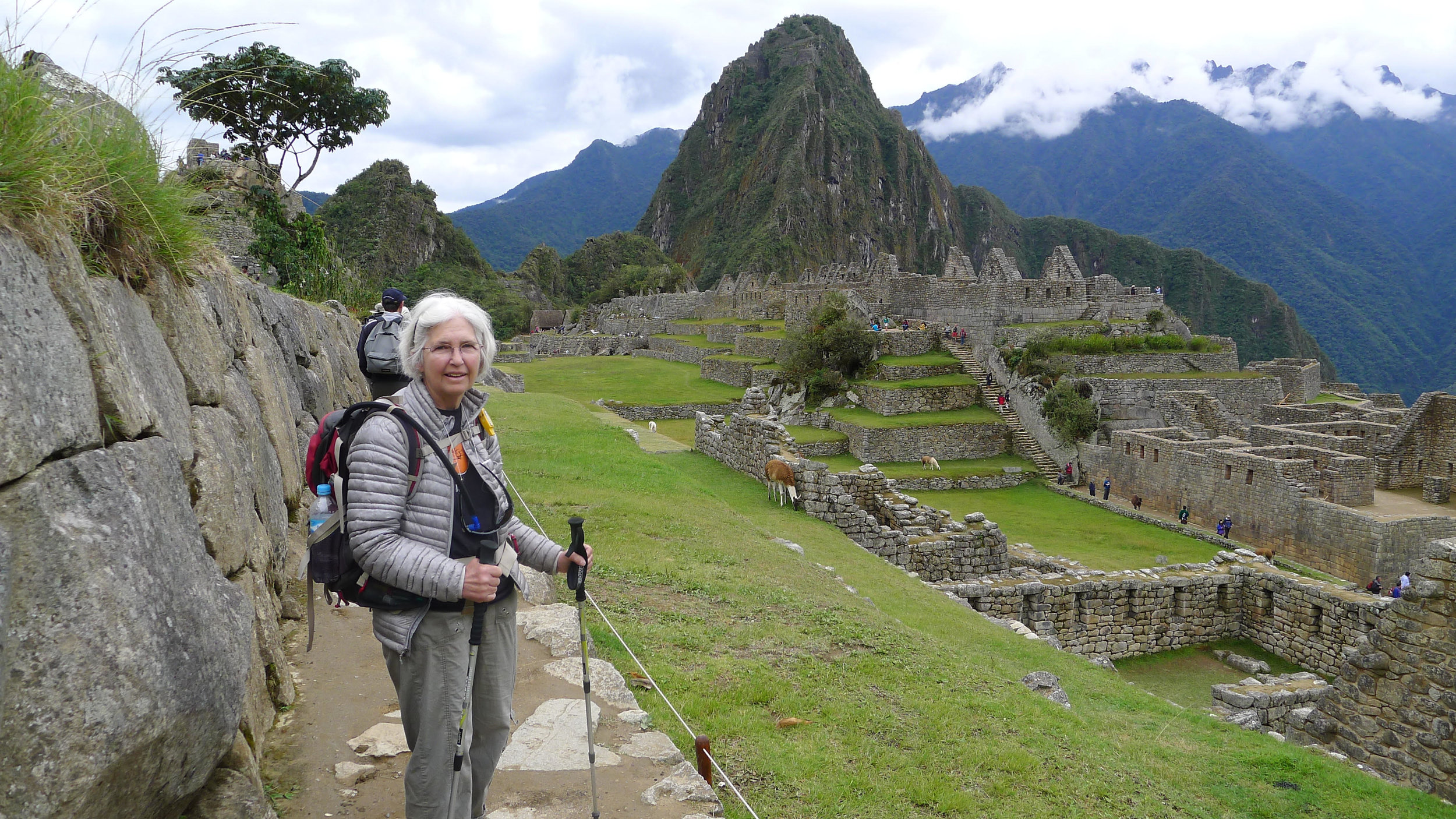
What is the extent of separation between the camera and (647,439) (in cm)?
1986

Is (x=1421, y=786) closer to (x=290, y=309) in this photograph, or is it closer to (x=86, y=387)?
(x=86, y=387)

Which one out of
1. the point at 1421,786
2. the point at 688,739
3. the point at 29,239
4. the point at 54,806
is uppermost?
the point at 29,239

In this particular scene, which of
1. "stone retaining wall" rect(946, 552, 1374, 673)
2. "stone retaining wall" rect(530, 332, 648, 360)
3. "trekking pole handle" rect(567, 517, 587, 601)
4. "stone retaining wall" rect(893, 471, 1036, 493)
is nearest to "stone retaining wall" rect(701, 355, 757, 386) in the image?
"stone retaining wall" rect(893, 471, 1036, 493)

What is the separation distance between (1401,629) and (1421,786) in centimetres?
130

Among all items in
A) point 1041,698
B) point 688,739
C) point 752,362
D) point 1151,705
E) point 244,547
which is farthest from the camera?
point 752,362

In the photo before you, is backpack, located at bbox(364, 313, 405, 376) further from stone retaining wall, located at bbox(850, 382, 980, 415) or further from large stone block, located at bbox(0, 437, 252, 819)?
stone retaining wall, located at bbox(850, 382, 980, 415)

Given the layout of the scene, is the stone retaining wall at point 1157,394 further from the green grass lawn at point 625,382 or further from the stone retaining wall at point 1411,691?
the stone retaining wall at point 1411,691

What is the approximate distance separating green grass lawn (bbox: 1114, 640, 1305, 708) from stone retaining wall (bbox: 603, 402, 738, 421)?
2041 centimetres

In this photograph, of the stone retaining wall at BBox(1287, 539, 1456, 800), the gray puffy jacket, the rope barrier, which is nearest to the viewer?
the gray puffy jacket

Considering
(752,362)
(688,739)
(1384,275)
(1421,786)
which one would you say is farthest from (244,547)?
(1384,275)

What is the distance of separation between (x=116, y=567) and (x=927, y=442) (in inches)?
1085

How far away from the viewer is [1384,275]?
116m

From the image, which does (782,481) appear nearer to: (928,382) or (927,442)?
(927,442)

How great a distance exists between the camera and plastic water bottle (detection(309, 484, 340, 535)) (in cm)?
269
